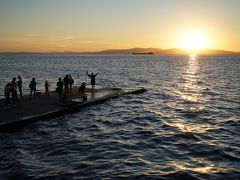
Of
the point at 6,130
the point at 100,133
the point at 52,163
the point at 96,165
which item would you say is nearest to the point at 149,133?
the point at 100,133

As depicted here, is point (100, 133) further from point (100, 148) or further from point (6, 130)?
point (6, 130)

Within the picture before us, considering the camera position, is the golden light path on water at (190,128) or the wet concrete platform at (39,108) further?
the wet concrete platform at (39,108)

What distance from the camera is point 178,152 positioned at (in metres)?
15.5

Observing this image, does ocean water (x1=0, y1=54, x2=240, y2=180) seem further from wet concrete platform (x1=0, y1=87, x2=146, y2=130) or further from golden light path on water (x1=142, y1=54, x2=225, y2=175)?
wet concrete platform (x1=0, y1=87, x2=146, y2=130)

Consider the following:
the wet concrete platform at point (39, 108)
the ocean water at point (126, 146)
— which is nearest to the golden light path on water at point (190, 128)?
the ocean water at point (126, 146)

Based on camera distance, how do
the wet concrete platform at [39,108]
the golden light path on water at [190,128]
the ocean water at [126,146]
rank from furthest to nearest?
the wet concrete platform at [39,108], the golden light path on water at [190,128], the ocean water at [126,146]

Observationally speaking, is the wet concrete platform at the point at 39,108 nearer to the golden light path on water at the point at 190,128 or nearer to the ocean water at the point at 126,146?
the ocean water at the point at 126,146

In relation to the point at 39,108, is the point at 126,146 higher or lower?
lower

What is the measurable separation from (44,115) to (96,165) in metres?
8.25

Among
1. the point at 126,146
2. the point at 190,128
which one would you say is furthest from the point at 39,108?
the point at 190,128

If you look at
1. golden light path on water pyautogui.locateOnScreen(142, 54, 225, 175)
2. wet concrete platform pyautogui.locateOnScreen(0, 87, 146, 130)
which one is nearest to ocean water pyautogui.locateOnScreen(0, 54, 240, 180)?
golden light path on water pyautogui.locateOnScreen(142, 54, 225, 175)

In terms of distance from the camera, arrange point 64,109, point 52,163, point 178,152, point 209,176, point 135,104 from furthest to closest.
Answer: point 135,104, point 64,109, point 178,152, point 52,163, point 209,176

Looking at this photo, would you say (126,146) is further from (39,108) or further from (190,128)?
(39,108)

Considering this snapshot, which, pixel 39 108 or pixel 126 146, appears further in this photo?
pixel 39 108
